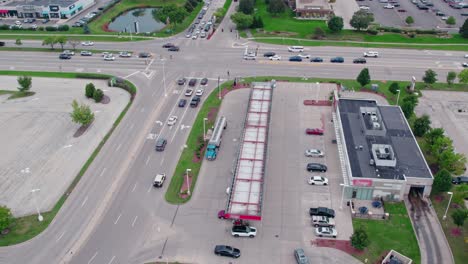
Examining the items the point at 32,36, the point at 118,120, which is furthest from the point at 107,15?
the point at 118,120

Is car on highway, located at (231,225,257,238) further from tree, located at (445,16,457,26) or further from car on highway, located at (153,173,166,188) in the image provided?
tree, located at (445,16,457,26)

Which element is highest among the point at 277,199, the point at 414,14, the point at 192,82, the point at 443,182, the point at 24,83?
the point at 414,14

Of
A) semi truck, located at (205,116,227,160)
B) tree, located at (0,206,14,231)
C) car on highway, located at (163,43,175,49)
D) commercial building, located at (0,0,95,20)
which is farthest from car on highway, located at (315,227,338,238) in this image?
commercial building, located at (0,0,95,20)

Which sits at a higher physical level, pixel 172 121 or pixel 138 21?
pixel 138 21

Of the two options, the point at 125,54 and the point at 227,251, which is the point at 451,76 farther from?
the point at 125,54

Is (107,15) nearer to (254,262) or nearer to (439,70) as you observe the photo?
(439,70)

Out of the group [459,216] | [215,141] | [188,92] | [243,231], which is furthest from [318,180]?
[188,92]

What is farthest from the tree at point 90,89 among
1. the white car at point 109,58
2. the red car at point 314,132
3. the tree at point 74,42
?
the red car at point 314,132
